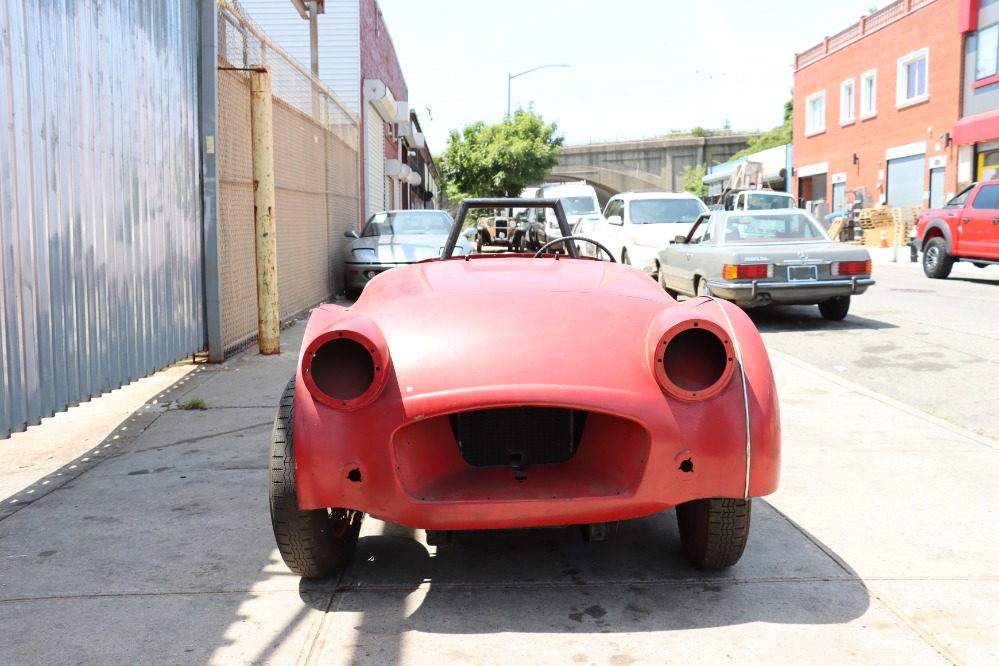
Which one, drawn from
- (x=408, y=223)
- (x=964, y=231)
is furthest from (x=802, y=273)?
(x=964, y=231)

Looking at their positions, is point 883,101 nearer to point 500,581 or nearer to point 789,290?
point 789,290

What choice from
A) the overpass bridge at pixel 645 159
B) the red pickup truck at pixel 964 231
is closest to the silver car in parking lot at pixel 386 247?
the red pickup truck at pixel 964 231

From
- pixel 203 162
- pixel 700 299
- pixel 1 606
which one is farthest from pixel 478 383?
pixel 203 162

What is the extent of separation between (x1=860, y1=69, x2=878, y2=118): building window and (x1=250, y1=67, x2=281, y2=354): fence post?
30.7 metres

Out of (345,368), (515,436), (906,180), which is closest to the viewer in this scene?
(345,368)

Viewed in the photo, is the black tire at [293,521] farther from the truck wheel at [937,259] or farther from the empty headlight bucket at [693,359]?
the truck wheel at [937,259]

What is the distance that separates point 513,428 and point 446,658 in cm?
85

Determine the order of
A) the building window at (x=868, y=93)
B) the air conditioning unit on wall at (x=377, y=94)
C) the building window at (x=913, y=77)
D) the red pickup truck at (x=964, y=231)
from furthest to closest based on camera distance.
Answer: the building window at (x=868, y=93), the building window at (x=913, y=77), the air conditioning unit on wall at (x=377, y=94), the red pickup truck at (x=964, y=231)

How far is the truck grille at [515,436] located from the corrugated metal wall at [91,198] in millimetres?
2457

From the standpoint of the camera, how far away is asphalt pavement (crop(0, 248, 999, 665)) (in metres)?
2.91

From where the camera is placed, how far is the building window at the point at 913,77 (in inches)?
1232

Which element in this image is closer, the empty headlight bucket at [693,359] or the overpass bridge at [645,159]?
the empty headlight bucket at [693,359]

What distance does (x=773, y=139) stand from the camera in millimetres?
67062

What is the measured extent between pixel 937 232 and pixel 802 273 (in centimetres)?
871
